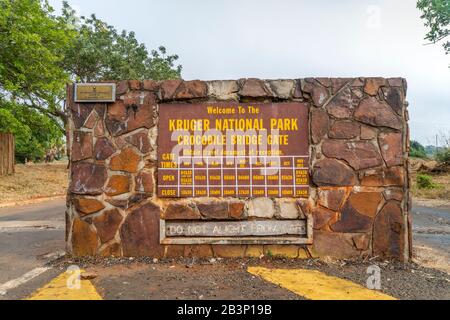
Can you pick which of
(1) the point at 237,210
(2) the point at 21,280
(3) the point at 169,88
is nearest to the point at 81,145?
(3) the point at 169,88

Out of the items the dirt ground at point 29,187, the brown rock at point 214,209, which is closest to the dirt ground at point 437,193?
the brown rock at point 214,209

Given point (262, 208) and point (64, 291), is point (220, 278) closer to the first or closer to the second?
point (262, 208)

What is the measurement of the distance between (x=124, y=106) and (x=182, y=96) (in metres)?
0.76

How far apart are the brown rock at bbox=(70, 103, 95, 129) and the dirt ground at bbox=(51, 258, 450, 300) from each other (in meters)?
1.75

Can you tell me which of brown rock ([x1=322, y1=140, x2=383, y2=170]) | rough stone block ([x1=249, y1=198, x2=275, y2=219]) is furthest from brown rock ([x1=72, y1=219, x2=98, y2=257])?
brown rock ([x1=322, y1=140, x2=383, y2=170])

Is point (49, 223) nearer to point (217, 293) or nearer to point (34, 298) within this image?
point (34, 298)

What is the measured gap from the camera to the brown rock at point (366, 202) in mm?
5004

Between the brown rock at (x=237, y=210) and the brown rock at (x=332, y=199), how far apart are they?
3.20 feet

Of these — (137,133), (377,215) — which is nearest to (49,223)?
(137,133)

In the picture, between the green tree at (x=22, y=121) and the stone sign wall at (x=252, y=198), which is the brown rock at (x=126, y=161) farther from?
the green tree at (x=22, y=121)

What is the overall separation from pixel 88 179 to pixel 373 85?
12.5ft

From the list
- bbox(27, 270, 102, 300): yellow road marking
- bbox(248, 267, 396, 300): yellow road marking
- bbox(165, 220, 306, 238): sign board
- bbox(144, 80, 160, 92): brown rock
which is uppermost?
bbox(144, 80, 160, 92): brown rock

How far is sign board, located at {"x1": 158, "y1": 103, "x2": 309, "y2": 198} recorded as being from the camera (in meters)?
5.09

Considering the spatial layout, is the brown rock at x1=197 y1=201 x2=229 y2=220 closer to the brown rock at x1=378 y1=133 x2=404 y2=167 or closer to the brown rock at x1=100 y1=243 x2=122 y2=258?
the brown rock at x1=100 y1=243 x2=122 y2=258
